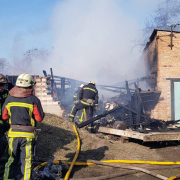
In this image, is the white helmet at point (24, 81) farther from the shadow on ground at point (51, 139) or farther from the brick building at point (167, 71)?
the brick building at point (167, 71)

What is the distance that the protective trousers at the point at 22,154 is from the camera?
3473mm

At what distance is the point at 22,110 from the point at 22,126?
257 mm

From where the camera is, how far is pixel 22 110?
3559mm

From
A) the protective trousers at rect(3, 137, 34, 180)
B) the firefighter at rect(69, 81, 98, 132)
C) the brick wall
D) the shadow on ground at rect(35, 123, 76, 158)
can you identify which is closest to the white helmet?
the protective trousers at rect(3, 137, 34, 180)

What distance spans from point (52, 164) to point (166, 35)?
8087 mm

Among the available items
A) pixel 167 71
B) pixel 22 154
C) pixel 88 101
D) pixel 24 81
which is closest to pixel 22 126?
pixel 22 154

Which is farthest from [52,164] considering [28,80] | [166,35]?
[166,35]

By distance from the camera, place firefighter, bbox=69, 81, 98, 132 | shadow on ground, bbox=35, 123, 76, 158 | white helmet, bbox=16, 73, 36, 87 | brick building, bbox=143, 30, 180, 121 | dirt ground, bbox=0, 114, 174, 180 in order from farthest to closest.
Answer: brick building, bbox=143, 30, 180, 121 < firefighter, bbox=69, 81, 98, 132 < shadow on ground, bbox=35, 123, 76, 158 < dirt ground, bbox=0, 114, 174, 180 < white helmet, bbox=16, 73, 36, 87

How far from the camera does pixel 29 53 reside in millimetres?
42375

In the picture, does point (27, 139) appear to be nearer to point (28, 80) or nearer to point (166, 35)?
point (28, 80)

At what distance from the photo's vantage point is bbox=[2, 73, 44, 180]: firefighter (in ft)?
11.5

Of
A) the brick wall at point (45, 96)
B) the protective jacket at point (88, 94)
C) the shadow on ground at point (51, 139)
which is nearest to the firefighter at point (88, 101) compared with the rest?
the protective jacket at point (88, 94)

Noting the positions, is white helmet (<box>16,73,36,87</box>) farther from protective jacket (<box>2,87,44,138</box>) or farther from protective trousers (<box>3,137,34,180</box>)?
protective trousers (<box>3,137,34,180</box>)

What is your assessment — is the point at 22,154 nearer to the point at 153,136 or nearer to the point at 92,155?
the point at 92,155
